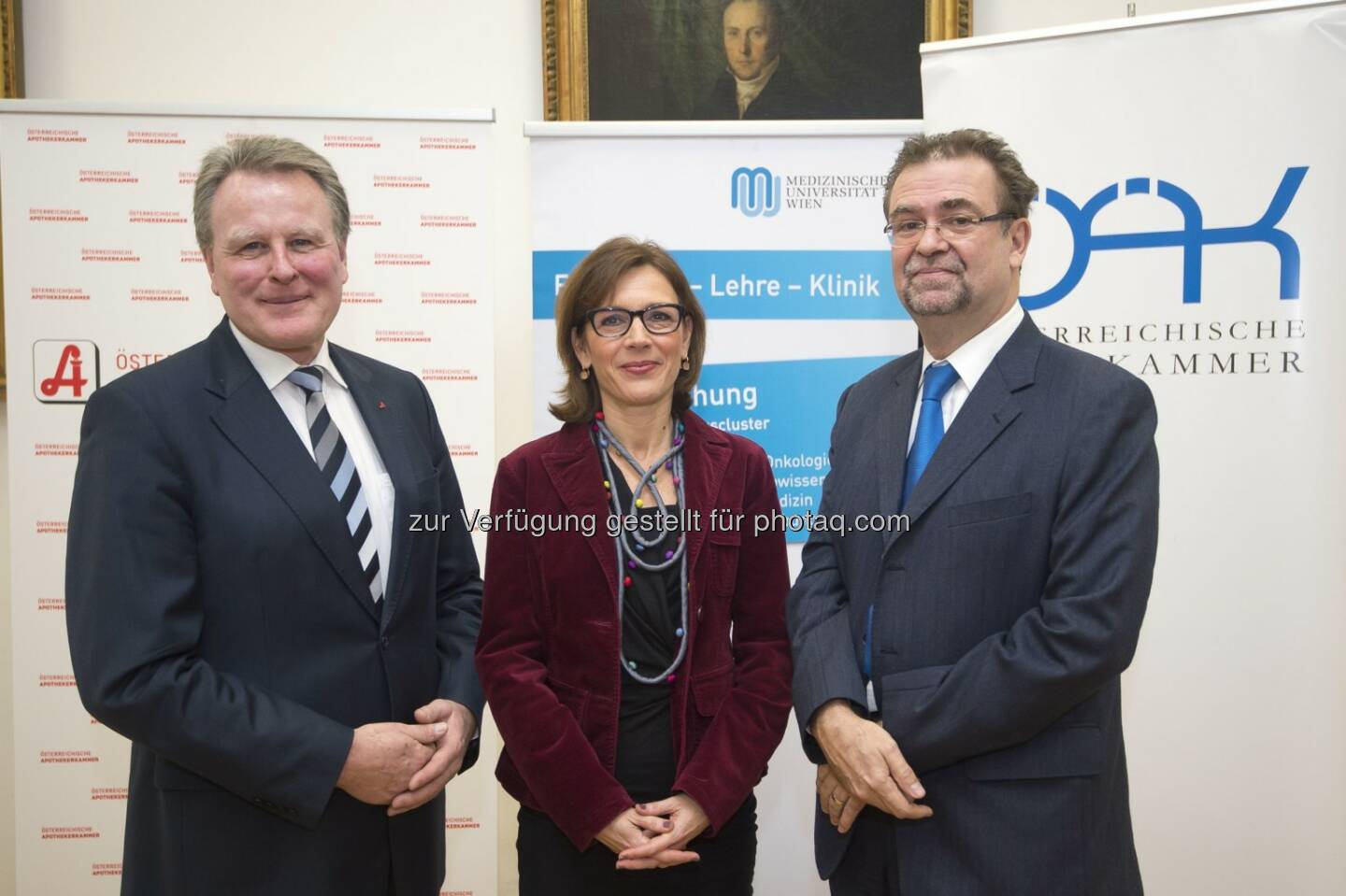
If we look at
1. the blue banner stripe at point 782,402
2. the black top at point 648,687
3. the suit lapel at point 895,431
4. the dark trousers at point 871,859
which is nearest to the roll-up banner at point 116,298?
the blue banner stripe at point 782,402

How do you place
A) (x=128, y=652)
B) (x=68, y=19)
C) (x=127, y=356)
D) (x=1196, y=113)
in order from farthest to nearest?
(x=68, y=19) < (x=127, y=356) < (x=1196, y=113) < (x=128, y=652)

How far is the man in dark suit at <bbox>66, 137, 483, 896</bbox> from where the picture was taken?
1.66 meters

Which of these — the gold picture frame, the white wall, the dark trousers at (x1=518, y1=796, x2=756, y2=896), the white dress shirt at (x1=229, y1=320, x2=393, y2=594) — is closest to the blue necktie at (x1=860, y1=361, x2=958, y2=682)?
the dark trousers at (x1=518, y1=796, x2=756, y2=896)

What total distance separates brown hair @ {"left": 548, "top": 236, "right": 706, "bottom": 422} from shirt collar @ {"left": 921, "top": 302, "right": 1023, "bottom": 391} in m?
0.57

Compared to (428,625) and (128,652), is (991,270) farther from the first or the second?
(128,652)

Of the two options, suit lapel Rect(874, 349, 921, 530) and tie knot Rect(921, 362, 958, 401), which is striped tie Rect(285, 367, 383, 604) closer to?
suit lapel Rect(874, 349, 921, 530)

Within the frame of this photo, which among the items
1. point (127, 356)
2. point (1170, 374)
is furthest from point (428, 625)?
point (1170, 374)

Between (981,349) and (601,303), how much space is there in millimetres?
795

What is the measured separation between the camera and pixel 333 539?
1.80 metres

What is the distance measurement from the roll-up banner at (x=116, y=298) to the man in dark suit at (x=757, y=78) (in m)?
1.04

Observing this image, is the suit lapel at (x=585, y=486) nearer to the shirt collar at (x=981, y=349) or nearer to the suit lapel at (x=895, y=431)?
the suit lapel at (x=895, y=431)

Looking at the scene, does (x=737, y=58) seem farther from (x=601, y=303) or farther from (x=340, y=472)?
(x=340, y=472)

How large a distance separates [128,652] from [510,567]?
69cm

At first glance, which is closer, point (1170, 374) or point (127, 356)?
point (1170, 374)
